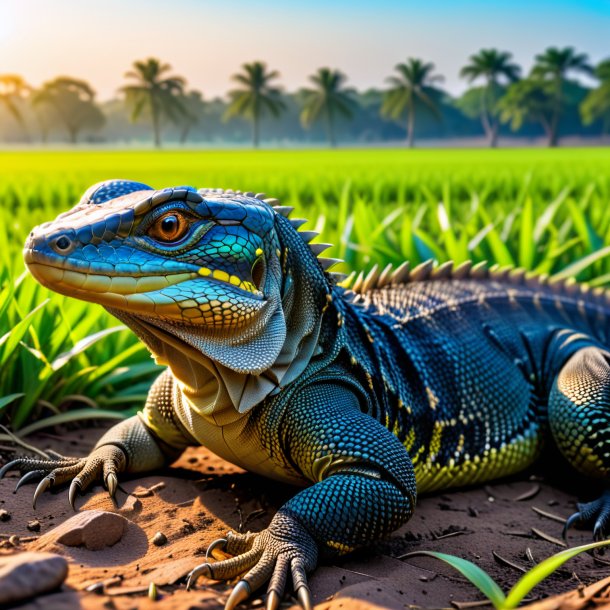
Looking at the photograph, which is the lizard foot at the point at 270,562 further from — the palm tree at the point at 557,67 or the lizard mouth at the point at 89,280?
the palm tree at the point at 557,67

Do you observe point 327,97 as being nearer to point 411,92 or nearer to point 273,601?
point 411,92

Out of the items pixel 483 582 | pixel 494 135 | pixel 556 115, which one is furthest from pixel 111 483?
pixel 494 135

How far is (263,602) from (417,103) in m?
93.5

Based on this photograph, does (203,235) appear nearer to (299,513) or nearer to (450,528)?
(299,513)

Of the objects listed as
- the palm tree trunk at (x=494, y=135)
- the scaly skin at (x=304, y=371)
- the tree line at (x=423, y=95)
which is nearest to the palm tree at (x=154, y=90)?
the tree line at (x=423, y=95)

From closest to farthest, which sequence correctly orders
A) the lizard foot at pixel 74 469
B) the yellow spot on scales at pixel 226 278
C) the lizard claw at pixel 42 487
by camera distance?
the yellow spot on scales at pixel 226 278
the lizard claw at pixel 42 487
the lizard foot at pixel 74 469

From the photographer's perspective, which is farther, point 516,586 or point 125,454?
point 125,454

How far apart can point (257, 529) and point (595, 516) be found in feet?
4.97

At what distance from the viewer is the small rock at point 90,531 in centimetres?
242

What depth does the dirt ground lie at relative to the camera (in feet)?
7.09

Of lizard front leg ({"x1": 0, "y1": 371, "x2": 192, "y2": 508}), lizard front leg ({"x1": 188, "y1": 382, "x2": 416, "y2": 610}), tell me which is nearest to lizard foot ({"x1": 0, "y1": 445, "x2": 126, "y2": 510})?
lizard front leg ({"x1": 0, "y1": 371, "x2": 192, "y2": 508})

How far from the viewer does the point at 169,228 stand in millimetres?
2385

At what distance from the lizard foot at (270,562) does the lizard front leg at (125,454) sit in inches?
29.3

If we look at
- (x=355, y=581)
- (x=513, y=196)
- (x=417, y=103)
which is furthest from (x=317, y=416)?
Result: (x=417, y=103)
